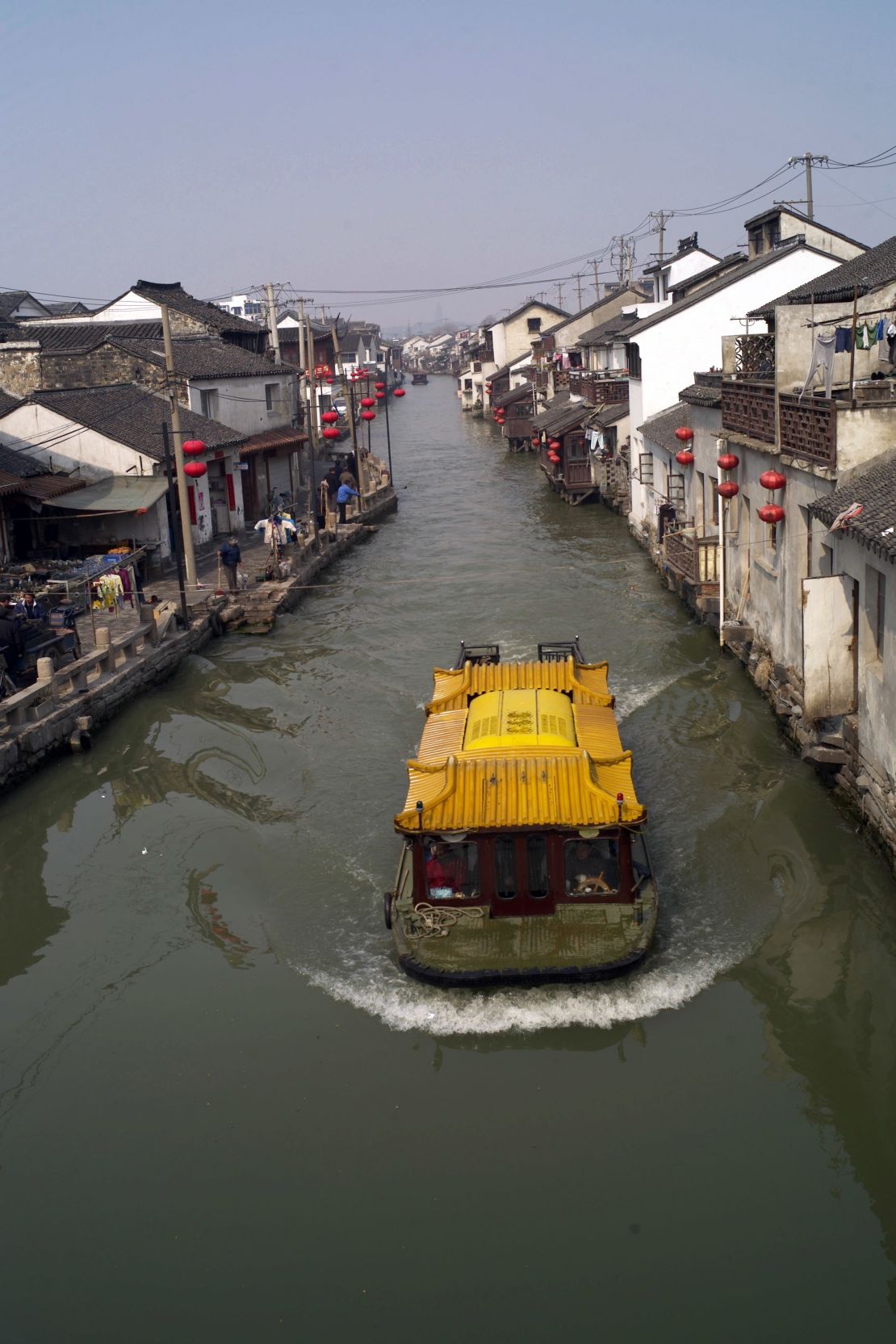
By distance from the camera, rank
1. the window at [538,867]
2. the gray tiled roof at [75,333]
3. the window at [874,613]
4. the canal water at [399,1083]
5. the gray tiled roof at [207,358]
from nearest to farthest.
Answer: the canal water at [399,1083]
the window at [538,867]
the window at [874,613]
the gray tiled roof at [207,358]
the gray tiled roof at [75,333]

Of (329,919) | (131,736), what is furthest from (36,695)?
(329,919)

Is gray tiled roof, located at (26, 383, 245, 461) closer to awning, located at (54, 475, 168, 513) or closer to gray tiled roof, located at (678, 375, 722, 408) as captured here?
awning, located at (54, 475, 168, 513)

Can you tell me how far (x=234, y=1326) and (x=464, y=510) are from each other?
118ft

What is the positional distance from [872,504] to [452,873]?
5887 millimetres

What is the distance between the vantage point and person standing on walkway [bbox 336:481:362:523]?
36.9m

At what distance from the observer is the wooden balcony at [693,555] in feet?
72.5

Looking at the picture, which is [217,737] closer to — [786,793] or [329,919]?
[329,919]

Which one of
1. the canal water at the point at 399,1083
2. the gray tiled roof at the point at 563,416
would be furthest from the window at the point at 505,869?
the gray tiled roof at the point at 563,416

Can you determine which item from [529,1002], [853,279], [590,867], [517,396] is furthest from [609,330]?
[529,1002]

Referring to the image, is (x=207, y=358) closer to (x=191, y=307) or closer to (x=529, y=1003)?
(x=191, y=307)

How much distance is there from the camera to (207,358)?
3744 cm

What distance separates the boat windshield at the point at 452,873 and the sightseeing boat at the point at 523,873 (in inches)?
0.4

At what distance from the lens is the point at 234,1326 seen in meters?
7.70

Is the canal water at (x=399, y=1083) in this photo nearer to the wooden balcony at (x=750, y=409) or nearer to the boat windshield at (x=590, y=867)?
the boat windshield at (x=590, y=867)
